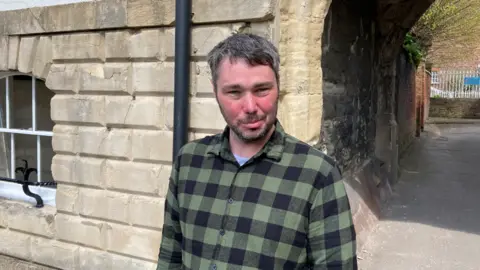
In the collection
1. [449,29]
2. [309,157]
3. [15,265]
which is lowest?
[15,265]

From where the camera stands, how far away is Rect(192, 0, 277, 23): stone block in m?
3.11

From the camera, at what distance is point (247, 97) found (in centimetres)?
161

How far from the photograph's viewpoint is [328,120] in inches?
163

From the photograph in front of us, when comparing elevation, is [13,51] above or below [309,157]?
above

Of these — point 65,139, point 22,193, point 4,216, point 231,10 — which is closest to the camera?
point 231,10

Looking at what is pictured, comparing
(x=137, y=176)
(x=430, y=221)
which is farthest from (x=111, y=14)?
(x=430, y=221)

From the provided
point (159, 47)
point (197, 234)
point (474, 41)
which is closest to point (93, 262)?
point (159, 47)

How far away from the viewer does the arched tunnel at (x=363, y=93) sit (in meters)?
4.27

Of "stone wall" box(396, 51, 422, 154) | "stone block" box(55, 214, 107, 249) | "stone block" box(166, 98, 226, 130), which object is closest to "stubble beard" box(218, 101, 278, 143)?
"stone block" box(166, 98, 226, 130)

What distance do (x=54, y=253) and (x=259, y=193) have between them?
3.10 metres

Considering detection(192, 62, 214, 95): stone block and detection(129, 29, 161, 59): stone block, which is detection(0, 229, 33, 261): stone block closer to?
detection(129, 29, 161, 59): stone block

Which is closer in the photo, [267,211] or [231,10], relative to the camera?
[267,211]

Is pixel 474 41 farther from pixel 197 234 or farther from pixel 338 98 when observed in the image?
pixel 197 234

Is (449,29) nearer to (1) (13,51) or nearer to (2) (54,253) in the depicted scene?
(1) (13,51)
